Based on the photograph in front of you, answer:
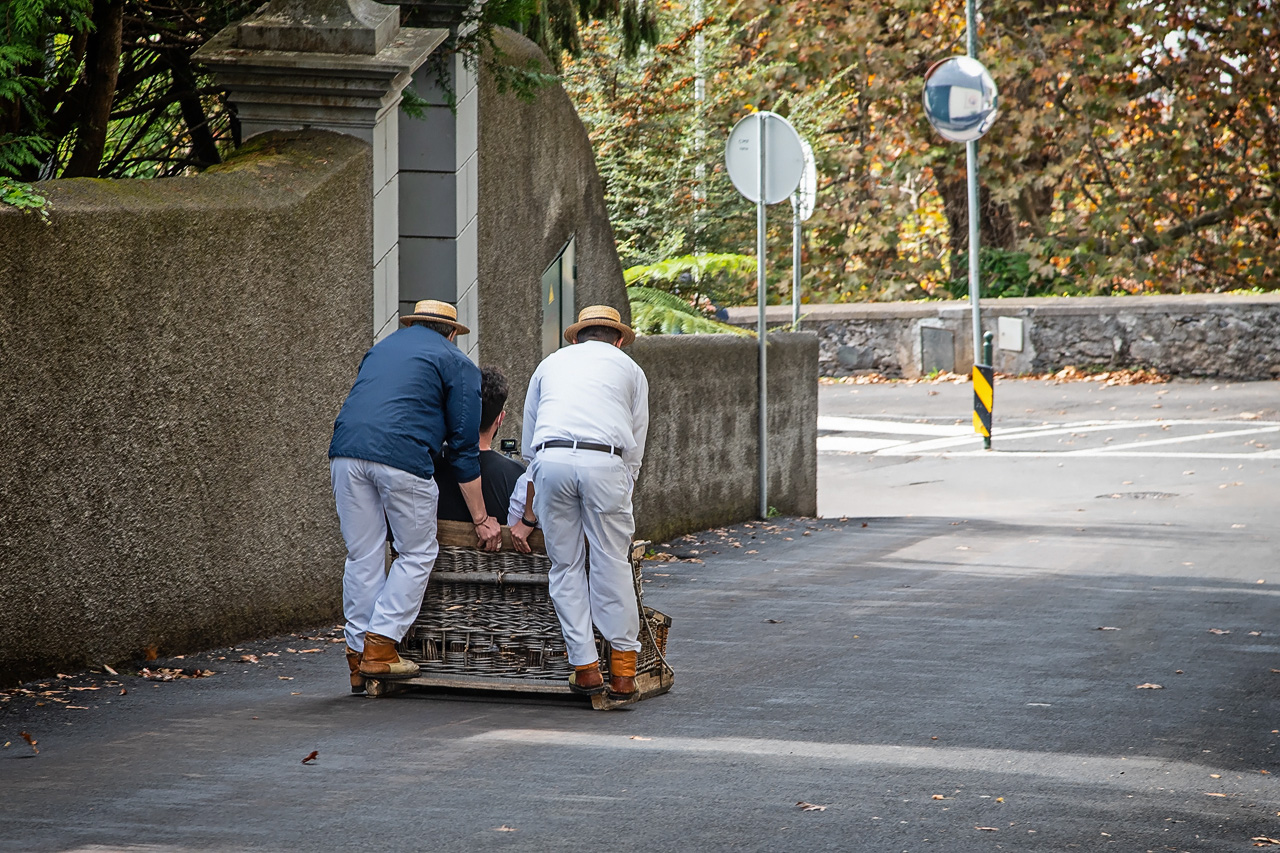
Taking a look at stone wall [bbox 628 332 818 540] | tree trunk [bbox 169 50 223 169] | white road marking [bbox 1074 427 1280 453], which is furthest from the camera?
white road marking [bbox 1074 427 1280 453]

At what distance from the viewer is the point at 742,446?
13.3 m

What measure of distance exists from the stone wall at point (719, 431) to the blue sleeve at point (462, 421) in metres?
5.02

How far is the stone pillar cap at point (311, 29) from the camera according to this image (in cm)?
842

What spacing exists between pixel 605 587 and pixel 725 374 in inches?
262

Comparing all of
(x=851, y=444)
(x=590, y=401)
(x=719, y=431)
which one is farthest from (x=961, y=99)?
(x=590, y=401)

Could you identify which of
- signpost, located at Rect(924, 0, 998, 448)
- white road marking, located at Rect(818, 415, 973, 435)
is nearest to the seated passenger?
white road marking, located at Rect(818, 415, 973, 435)

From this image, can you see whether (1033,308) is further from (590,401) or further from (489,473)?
(590,401)

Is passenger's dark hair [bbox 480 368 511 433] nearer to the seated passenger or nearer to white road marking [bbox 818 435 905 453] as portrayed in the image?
the seated passenger

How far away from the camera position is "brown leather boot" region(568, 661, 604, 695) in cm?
646

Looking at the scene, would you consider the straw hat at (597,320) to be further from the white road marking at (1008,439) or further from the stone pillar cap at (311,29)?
the white road marking at (1008,439)

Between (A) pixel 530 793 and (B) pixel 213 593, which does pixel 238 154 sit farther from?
(A) pixel 530 793

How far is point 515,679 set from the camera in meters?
6.64

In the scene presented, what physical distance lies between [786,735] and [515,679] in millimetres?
1211

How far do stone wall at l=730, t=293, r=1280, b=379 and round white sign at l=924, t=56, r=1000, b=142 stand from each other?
149 inches
